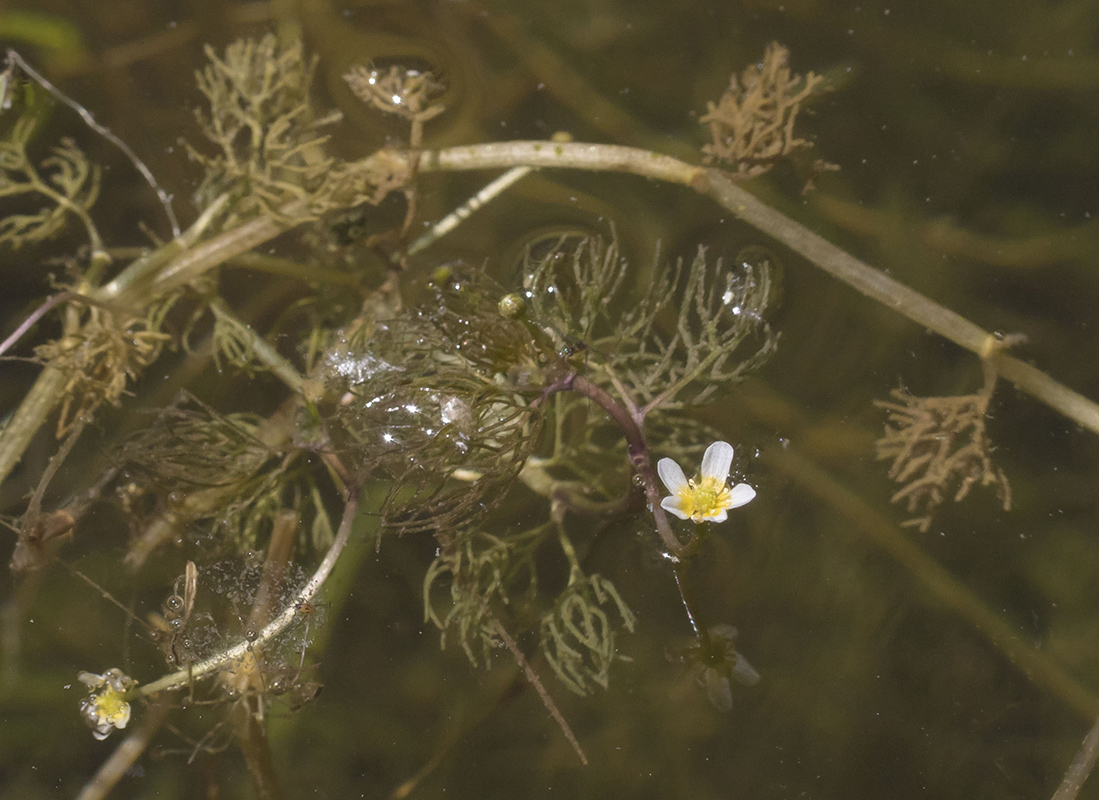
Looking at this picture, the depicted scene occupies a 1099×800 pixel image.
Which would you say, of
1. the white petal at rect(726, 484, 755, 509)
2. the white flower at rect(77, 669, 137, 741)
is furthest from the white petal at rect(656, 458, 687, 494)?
the white flower at rect(77, 669, 137, 741)

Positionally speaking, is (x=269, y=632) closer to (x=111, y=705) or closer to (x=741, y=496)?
(x=111, y=705)

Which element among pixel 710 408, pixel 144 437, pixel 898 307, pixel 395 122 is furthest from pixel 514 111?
pixel 144 437

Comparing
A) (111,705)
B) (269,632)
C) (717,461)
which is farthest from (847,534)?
(111,705)

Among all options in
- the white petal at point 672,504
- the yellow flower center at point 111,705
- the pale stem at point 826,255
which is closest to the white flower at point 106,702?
the yellow flower center at point 111,705

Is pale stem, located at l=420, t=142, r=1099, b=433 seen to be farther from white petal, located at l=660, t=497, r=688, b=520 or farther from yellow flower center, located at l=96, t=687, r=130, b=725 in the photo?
yellow flower center, located at l=96, t=687, r=130, b=725

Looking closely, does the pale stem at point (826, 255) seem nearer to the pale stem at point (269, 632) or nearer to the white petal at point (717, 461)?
the white petal at point (717, 461)

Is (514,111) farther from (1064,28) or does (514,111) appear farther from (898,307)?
(1064,28)
